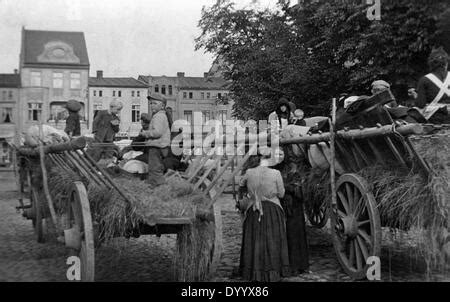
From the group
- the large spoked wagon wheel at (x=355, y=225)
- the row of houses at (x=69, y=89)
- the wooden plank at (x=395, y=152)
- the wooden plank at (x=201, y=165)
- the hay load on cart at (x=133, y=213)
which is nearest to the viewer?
the hay load on cart at (x=133, y=213)

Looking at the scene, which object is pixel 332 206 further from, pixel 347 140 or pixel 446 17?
pixel 446 17

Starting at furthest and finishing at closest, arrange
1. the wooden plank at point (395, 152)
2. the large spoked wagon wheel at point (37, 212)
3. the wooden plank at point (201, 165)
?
1. the large spoked wagon wheel at point (37, 212)
2. the wooden plank at point (201, 165)
3. the wooden plank at point (395, 152)

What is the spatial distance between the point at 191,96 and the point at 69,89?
21.0 feet

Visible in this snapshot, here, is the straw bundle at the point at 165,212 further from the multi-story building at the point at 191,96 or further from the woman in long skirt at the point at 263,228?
the multi-story building at the point at 191,96

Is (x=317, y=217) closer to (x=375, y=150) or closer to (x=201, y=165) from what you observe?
(x=201, y=165)

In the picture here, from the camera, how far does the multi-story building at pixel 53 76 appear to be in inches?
520

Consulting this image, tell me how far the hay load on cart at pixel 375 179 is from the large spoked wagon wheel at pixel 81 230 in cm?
232

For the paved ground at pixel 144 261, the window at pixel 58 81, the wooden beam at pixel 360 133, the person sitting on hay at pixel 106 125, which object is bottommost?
the paved ground at pixel 144 261

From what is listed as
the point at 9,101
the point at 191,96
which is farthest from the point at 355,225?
the point at 9,101

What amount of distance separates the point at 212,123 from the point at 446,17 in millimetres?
6734

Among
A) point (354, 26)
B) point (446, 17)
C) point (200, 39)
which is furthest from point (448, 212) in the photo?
point (200, 39)

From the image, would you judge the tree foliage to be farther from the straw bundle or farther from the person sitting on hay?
the straw bundle

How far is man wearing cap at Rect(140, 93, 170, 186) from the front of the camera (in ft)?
18.1

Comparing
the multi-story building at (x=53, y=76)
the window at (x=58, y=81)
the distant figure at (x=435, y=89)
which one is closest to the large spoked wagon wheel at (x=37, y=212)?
the multi-story building at (x=53, y=76)
